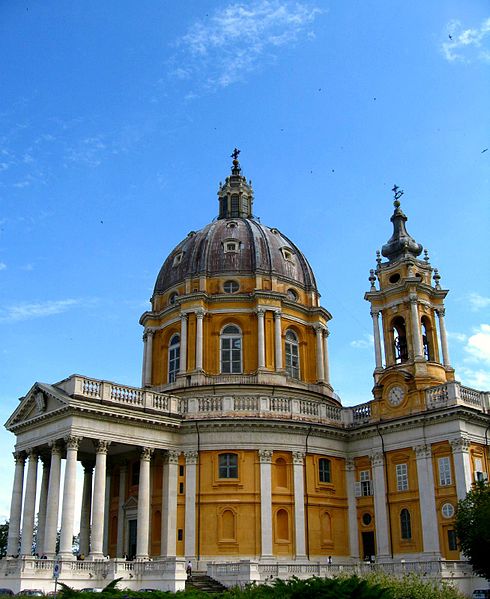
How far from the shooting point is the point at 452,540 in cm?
3750

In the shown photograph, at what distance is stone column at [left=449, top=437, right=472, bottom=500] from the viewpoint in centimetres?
3734

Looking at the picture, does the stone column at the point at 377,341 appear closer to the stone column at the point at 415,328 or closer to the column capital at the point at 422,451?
the stone column at the point at 415,328

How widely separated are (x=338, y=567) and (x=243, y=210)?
3096 cm

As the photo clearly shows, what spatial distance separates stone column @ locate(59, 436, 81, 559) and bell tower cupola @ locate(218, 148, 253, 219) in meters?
26.8

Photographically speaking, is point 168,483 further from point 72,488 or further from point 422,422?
point 422,422

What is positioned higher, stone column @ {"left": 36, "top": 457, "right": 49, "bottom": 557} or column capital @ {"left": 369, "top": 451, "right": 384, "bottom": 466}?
column capital @ {"left": 369, "top": 451, "right": 384, "bottom": 466}

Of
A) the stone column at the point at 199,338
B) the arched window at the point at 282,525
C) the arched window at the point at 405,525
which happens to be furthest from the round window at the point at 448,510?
the stone column at the point at 199,338

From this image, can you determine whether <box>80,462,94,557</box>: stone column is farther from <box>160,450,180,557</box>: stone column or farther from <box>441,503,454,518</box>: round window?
<box>441,503,454,518</box>: round window

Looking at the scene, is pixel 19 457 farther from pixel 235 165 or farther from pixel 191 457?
pixel 235 165

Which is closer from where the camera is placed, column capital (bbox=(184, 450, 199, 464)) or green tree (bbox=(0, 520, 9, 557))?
column capital (bbox=(184, 450, 199, 464))

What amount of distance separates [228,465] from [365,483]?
8330 millimetres

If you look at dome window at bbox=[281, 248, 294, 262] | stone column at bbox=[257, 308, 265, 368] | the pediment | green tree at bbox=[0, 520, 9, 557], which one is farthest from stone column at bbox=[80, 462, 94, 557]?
green tree at bbox=[0, 520, 9, 557]

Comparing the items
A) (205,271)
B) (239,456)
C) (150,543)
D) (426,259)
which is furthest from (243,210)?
(150,543)

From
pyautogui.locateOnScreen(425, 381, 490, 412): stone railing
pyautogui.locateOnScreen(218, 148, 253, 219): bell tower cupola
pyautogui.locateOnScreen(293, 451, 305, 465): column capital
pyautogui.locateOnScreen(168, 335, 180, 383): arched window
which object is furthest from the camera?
pyautogui.locateOnScreen(218, 148, 253, 219): bell tower cupola
